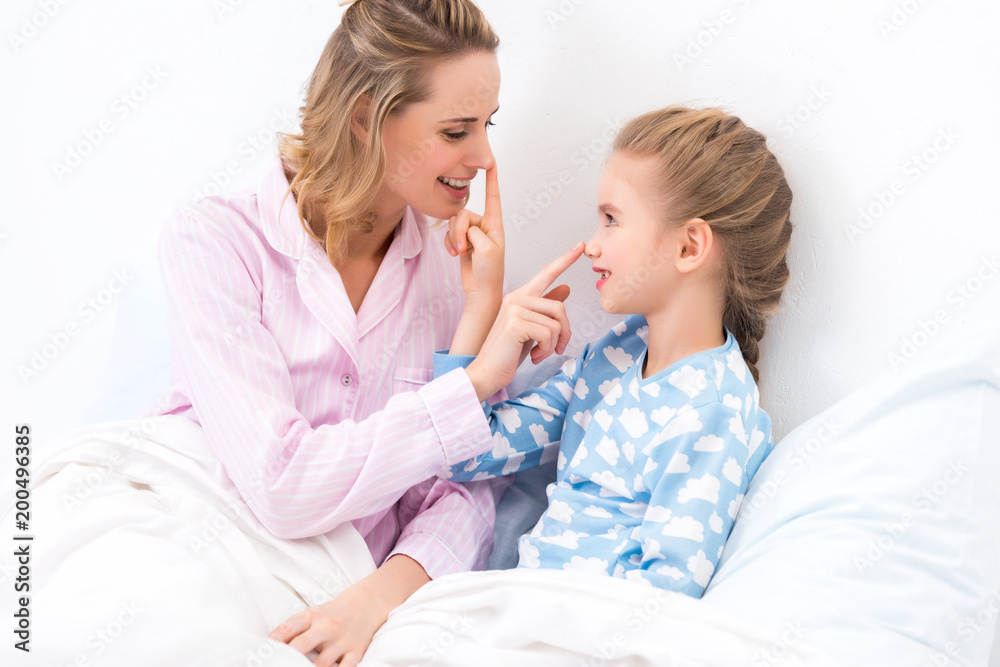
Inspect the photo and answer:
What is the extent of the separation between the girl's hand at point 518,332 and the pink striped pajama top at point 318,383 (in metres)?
0.04

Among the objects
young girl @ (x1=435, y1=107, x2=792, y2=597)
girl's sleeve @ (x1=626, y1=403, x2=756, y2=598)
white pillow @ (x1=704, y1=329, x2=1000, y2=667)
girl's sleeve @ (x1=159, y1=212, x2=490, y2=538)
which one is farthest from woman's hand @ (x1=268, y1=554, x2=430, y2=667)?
white pillow @ (x1=704, y1=329, x2=1000, y2=667)

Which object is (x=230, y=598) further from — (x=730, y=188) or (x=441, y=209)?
(x=730, y=188)

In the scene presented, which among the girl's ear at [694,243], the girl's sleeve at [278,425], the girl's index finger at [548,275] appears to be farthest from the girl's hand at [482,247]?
the girl's ear at [694,243]

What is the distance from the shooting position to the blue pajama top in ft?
3.43

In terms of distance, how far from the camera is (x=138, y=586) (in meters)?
0.93

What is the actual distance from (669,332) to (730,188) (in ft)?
0.77

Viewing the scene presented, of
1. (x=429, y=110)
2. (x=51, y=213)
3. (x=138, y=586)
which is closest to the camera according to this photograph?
(x=138, y=586)

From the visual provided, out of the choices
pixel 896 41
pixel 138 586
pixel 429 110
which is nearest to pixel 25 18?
pixel 429 110

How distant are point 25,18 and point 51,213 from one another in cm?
50

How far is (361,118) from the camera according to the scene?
1.29m

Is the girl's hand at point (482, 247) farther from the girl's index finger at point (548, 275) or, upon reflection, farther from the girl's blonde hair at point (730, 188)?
the girl's blonde hair at point (730, 188)

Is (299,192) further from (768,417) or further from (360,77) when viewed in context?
(768,417)

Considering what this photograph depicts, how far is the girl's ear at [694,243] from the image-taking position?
1150mm

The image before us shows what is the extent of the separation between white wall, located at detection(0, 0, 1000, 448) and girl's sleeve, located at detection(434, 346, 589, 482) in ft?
0.60
